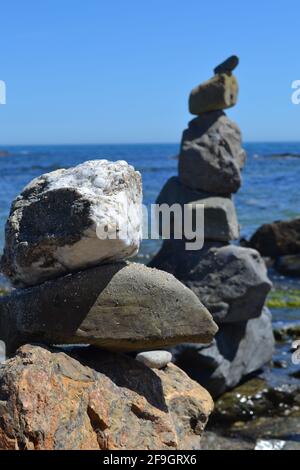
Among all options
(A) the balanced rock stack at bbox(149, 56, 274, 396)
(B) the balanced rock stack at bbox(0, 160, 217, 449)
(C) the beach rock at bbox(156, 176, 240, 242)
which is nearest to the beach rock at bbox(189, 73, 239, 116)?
(A) the balanced rock stack at bbox(149, 56, 274, 396)

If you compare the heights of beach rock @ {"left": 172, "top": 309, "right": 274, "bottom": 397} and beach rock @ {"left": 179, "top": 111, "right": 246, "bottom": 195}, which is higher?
beach rock @ {"left": 179, "top": 111, "right": 246, "bottom": 195}

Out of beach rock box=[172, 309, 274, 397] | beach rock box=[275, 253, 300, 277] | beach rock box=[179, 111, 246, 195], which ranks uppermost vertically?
beach rock box=[179, 111, 246, 195]

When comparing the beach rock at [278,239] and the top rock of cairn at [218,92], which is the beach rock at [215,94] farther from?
the beach rock at [278,239]

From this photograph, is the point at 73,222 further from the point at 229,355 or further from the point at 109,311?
the point at 229,355

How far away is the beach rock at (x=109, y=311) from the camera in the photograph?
191 inches

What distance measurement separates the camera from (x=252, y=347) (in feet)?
35.1

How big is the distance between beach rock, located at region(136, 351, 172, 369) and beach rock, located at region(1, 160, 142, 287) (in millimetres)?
853

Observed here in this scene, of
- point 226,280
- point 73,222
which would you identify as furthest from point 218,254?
point 73,222

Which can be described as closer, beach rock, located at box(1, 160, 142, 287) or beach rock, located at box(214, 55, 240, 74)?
Answer: beach rock, located at box(1, 160, 142, 287)

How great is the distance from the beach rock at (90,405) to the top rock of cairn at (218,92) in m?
5.65

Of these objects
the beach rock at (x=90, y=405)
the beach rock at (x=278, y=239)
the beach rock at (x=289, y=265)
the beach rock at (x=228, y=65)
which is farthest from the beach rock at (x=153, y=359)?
Result: the beach rock at (x=278, y=239)

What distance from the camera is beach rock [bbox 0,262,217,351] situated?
4.86 m

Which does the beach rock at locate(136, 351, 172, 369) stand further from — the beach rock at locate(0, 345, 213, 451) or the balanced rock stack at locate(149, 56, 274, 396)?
the balanced rock stack at locate(149, 56, 274, 396)

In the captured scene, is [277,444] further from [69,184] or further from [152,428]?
[69,184]
